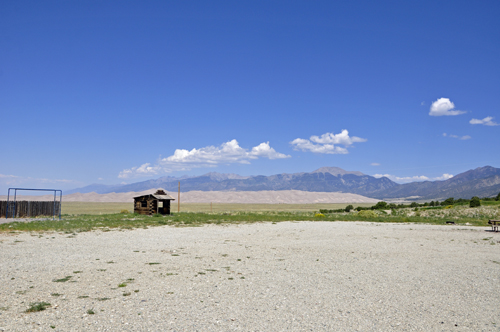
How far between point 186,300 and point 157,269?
292cm

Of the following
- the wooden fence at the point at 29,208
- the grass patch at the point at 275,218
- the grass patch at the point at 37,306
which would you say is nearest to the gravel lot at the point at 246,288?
the grass patch at the point at 37,306

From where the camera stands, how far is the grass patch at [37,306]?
18.9 feet

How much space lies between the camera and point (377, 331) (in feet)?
17.0

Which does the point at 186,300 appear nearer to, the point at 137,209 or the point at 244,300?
the point at 244,300

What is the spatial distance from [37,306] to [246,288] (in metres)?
3.87

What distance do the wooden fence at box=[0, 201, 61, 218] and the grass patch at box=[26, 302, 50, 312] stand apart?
78.5 feet

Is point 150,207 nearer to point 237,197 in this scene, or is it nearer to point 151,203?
point 151,203

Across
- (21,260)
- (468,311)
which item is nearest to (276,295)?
(468,311)

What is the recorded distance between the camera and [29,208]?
26.9m

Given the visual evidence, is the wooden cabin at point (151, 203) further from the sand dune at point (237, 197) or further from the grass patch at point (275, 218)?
the sand dune at point (237, 197)

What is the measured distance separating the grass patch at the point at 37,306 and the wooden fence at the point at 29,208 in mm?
23917

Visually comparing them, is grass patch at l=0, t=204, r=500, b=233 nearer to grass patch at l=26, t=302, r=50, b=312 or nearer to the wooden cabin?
the wooden cabin

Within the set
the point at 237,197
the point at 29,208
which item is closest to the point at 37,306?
the point at 29,208

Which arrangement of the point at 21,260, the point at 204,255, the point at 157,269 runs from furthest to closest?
the point at 204,255 → the point at 21,260 → the point at 157,269
